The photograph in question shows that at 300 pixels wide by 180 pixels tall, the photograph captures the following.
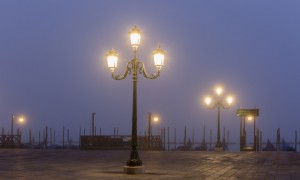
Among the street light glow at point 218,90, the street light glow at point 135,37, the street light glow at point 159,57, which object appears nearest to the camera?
the street light glow at point 135,37

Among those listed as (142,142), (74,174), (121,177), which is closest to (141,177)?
(121,177)

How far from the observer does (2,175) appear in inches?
667

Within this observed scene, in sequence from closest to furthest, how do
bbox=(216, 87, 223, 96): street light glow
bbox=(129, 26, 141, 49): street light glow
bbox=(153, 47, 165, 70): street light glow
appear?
1. bbox=(129, 26, 141, 49): street light glow
2. bbox=(153, 47, 165, 70): street light glow
3. bbox=(216, 87, 223, 96): street light glow

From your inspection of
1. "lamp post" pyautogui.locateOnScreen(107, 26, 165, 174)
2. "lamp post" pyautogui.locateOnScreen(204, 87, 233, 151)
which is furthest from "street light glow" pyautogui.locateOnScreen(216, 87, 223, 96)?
"lamp post" pyautogui.locateOnScreen(107, 26, 165, 174)

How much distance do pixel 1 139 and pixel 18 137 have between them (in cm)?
164

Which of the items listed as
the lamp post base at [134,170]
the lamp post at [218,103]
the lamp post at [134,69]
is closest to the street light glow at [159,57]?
the lamp post at [134,69]

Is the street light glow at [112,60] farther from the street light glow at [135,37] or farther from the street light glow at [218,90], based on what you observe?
the street light glow at [218,90]

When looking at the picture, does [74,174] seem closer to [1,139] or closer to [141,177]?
[141,177]

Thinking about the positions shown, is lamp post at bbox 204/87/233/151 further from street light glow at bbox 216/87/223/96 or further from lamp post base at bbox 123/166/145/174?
lamp post base at bbox 123/166/145/174

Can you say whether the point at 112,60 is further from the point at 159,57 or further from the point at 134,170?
the point at 134,170

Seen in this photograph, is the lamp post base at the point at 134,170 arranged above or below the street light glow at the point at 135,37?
below

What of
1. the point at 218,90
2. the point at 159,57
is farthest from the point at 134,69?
the point at 218,90

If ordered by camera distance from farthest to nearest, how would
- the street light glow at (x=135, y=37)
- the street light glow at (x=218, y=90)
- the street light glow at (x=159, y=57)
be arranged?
the street light glow at (x=218, y=90)
the street light glow at (x=159, y=57)
the street light glow at (x=135, y=37)

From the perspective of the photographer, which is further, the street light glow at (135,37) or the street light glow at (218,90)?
the street light glow at (218,90)
